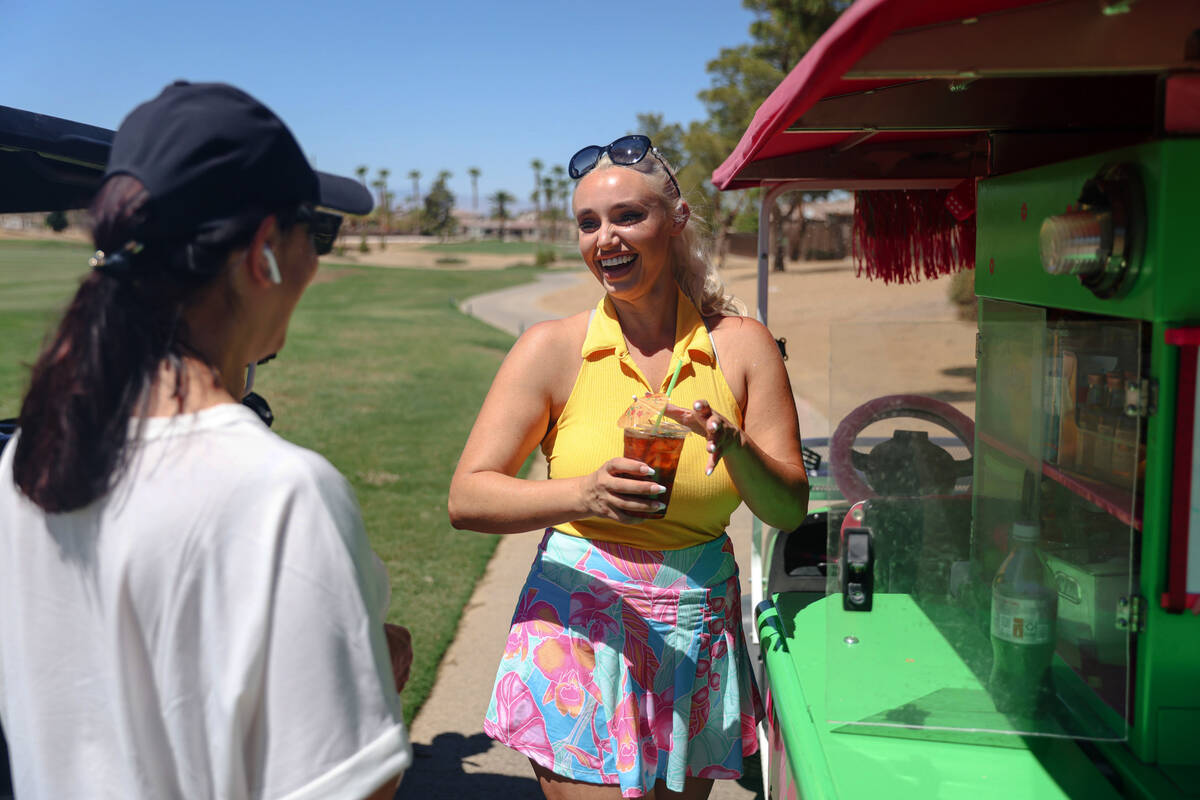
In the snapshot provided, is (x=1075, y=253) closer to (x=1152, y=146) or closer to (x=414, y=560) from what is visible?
(x=1152, y=146)

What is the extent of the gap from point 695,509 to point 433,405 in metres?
10.2

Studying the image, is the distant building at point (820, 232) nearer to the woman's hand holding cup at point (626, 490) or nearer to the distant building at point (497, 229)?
the woman's hand holding cup at point (626, 490)

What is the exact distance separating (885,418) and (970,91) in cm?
89

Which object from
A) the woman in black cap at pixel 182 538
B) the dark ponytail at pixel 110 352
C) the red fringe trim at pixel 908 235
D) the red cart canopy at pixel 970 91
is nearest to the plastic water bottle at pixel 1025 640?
the red cart canopy at pixel 970 91

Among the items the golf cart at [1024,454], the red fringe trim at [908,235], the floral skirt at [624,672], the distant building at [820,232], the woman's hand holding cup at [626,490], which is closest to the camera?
the golf cart at [1024,454]

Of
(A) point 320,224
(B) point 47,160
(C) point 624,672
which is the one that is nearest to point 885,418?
(C) point 624,672

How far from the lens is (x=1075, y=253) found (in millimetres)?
1665

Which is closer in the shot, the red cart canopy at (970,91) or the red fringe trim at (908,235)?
the red cart canopy at (970,91)

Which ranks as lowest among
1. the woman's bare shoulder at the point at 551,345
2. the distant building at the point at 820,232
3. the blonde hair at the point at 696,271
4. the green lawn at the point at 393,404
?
the green lawn at the point at 393,404

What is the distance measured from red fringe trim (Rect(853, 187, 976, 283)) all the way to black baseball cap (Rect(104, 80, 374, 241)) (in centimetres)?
246

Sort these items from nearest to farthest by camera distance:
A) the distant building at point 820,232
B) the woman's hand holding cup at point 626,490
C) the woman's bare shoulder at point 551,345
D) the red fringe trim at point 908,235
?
the woman's hand holding cup at point 626,490 → the woman's bare shoulder at point 551,345 → the red fringe trim at point 908,235 → the distant building at point 820,232

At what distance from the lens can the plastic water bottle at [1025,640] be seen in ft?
6.32

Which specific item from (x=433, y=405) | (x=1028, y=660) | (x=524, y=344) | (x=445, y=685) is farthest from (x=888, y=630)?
(x=433, y=405)

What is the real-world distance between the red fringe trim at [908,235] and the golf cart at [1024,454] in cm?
39
